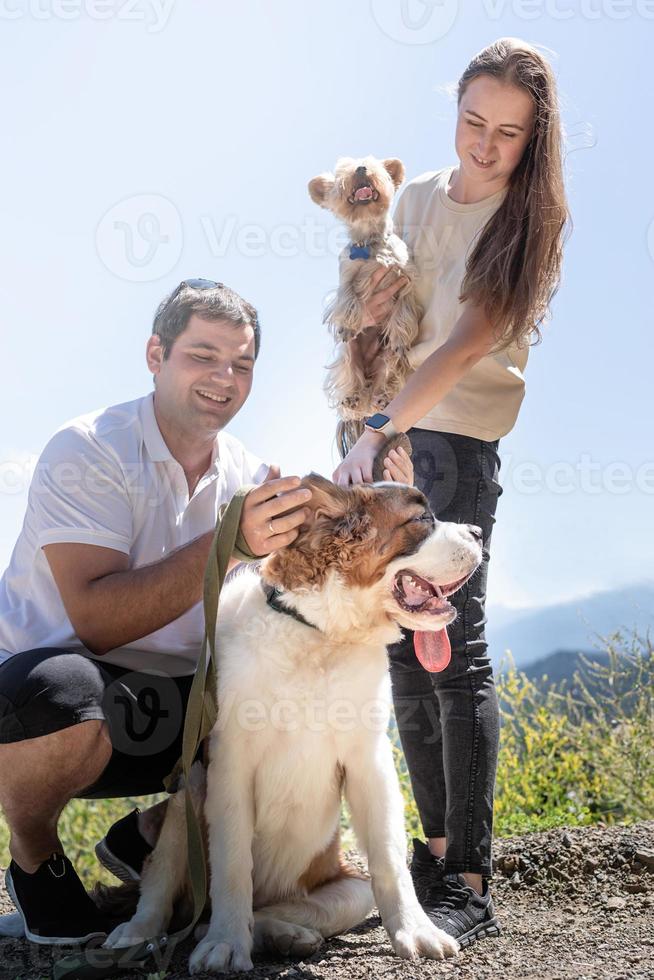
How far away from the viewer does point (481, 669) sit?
150 inches

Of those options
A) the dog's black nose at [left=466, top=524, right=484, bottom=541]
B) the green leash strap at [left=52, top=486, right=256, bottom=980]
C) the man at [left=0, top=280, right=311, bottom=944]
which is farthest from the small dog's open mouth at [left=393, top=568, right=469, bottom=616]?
the green leash strap at [left=52, top=486, right=256, bottom=980]

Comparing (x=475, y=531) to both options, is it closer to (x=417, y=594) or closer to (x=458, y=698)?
(x=417, y=594)

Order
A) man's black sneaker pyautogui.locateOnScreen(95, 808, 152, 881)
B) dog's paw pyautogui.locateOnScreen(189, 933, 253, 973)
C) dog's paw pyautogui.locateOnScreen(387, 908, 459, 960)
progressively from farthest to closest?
man's black sneaker pyautogui.locateOnScreen(95, 808, 152, 881) < dog's paw pyautogui.locateOnScreen(387, 908, 459, 960) < dog's paw pyautogui.locateOnScreen(189, 933, 253, 973)

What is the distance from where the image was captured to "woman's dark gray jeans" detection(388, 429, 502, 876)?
3742mm

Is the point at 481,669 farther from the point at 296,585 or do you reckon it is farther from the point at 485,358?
the point at 485,358

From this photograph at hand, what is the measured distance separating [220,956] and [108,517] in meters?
1.57

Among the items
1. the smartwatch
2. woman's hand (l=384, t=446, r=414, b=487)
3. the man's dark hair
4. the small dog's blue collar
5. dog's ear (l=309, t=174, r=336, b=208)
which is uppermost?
dog's ear (l=309, t=174, r=336, b=208)

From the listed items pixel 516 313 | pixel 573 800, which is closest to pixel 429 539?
pixel 516 313

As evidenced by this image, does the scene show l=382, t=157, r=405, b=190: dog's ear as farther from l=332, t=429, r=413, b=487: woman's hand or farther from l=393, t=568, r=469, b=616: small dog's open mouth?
l=393, t=568, r=469, b=616: small dog's open mouth

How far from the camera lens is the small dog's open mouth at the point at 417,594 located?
3.47 metres

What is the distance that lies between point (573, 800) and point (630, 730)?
2.10 ft

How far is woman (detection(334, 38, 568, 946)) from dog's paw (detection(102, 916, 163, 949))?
40.6 inches

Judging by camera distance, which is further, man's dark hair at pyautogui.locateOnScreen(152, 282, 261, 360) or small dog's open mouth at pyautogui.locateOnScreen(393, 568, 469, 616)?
man's dark hair at pyautogui.locateOnScreen(152, 282, 261, 360)

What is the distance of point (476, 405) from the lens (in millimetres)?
4031
